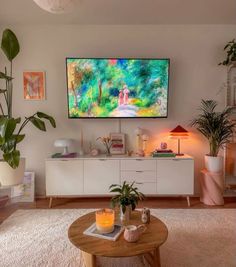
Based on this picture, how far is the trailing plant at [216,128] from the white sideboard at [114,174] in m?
0.42

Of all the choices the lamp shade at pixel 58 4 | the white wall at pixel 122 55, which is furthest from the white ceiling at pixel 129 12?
the lamp shade at pixel 58 4

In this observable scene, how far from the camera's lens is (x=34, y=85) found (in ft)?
11.2

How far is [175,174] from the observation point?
10.2 ft

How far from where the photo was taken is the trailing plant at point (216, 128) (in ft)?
10.3

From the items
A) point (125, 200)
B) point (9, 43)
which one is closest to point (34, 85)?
point (9, 43)

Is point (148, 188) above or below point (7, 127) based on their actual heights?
below

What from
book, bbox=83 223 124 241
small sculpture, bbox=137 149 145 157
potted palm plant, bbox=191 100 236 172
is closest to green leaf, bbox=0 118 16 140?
book, bbox=83 223 124 241

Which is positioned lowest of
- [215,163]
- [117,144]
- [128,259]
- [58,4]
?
[128,259]

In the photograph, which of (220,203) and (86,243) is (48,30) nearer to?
(86,243)

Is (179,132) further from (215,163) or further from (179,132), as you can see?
(215,163)

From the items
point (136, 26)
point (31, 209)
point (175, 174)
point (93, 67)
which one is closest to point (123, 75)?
point (93, 67)

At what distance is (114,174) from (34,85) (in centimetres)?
180

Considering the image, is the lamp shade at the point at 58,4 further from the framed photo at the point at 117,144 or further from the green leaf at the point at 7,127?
the framed photo at the point at 117,144

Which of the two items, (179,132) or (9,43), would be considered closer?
(9,43)
